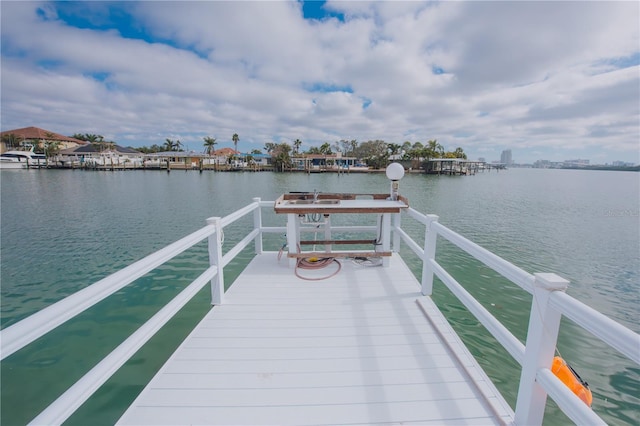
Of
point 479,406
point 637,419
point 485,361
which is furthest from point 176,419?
point 637,419

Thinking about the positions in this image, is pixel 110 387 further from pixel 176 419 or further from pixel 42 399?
pixel 176 419

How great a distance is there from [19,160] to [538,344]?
245ft

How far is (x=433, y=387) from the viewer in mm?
1779

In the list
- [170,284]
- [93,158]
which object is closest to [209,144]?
[93,158]

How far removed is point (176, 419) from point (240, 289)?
1641 mm

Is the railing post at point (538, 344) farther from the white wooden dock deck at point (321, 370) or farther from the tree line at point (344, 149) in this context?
the tree line at point (344, 149)

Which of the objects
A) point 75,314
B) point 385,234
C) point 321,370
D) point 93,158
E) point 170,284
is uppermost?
point 93,158

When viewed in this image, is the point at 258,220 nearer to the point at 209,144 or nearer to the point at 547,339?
the point at 547,339

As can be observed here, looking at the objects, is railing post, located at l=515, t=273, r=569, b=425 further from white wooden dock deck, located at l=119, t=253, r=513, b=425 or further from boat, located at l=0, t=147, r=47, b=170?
boat, located at l=0, t=147, r=47, b=170

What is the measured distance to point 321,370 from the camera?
1.91m

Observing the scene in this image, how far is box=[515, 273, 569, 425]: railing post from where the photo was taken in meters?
1.26

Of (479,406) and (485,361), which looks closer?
(479,406)

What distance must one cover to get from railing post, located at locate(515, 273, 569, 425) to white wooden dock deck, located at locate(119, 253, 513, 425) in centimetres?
20

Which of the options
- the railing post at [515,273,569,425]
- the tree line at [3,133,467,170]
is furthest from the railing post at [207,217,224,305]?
the tree line at [3,133,467,170]
